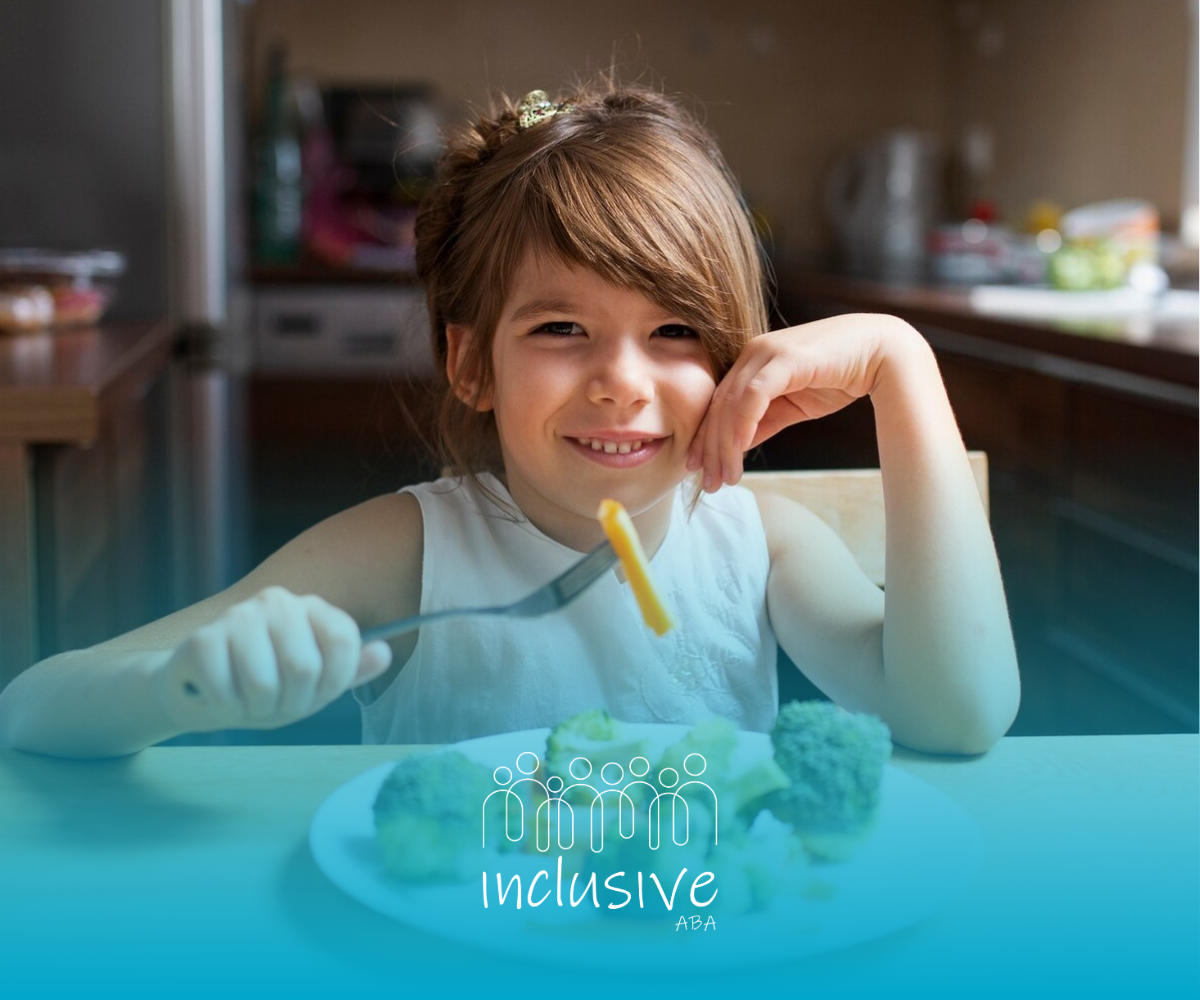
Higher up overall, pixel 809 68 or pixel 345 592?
pixel 809 68

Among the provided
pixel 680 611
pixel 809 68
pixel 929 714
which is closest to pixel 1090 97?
pixel 809 68

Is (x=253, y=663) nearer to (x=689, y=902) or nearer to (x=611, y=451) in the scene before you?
(x=689, y=902)

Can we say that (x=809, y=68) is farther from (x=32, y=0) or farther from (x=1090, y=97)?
(x=32, y=0)

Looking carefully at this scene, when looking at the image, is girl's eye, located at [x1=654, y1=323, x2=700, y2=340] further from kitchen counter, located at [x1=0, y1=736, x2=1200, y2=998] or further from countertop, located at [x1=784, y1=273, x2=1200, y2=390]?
countertop, located at [x1=784, y1=273, x2=1200, y2=390]

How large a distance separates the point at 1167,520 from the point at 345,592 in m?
1.18

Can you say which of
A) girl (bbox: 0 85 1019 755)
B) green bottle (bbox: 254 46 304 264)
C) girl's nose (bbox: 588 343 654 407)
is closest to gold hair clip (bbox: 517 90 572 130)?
girl (bbox: 0 85 1019 755)

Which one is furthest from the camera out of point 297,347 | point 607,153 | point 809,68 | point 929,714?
point 809,68

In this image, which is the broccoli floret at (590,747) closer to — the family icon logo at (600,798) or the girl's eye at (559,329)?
the family icon logo at (600,798)

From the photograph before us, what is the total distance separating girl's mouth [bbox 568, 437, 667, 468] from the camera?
0.88 m

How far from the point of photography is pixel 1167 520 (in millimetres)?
1729

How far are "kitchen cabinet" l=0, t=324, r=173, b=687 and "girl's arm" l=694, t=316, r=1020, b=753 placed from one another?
2.43 ft

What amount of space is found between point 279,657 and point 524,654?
0.49 m

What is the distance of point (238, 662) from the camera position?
1.67 ft

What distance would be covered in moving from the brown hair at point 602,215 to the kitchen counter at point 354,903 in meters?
0.36
